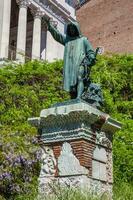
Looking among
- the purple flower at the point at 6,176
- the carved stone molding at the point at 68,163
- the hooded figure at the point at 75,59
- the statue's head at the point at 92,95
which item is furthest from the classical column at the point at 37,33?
the carved stone molding at the point at 68,163

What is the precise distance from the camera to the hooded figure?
9.40 m

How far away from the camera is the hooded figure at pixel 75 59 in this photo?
940 centimetres

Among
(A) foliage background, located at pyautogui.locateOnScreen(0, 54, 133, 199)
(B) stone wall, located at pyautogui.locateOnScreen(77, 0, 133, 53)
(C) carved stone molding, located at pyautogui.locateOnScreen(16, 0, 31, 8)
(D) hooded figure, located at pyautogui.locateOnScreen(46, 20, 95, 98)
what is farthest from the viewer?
(B) stone wall, located at pyautogui.locateOnScreen(77, 0, 133, 53)

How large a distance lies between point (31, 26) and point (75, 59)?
134 feet

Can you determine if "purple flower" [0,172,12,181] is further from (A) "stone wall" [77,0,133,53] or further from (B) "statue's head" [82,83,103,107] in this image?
(A) "stone wall" [77,0,133,53]

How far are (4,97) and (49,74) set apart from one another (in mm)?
2725

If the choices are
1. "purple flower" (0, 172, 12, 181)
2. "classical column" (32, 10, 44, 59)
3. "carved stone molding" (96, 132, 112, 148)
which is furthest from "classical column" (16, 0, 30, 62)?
"carved stone molding" (96, 132, 112, 148)

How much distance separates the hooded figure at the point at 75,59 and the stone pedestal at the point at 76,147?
45 centimetres

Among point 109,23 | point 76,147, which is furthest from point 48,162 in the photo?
point 109,23

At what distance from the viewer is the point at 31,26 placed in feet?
163

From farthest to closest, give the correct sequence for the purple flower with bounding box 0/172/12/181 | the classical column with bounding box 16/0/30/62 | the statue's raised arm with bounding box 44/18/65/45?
the classical column with bounding box 16/0/30/62 → the purple flower with bounding box 0/172/12/181 → the statue's raised arm with bounding box 44/18/65/45

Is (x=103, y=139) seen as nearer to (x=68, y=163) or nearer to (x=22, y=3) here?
(x=68, y=163)

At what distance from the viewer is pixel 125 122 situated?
744 inches

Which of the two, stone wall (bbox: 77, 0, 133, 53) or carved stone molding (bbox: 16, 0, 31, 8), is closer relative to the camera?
carved stone molding (bbox: 16, 0, 31, 8)
